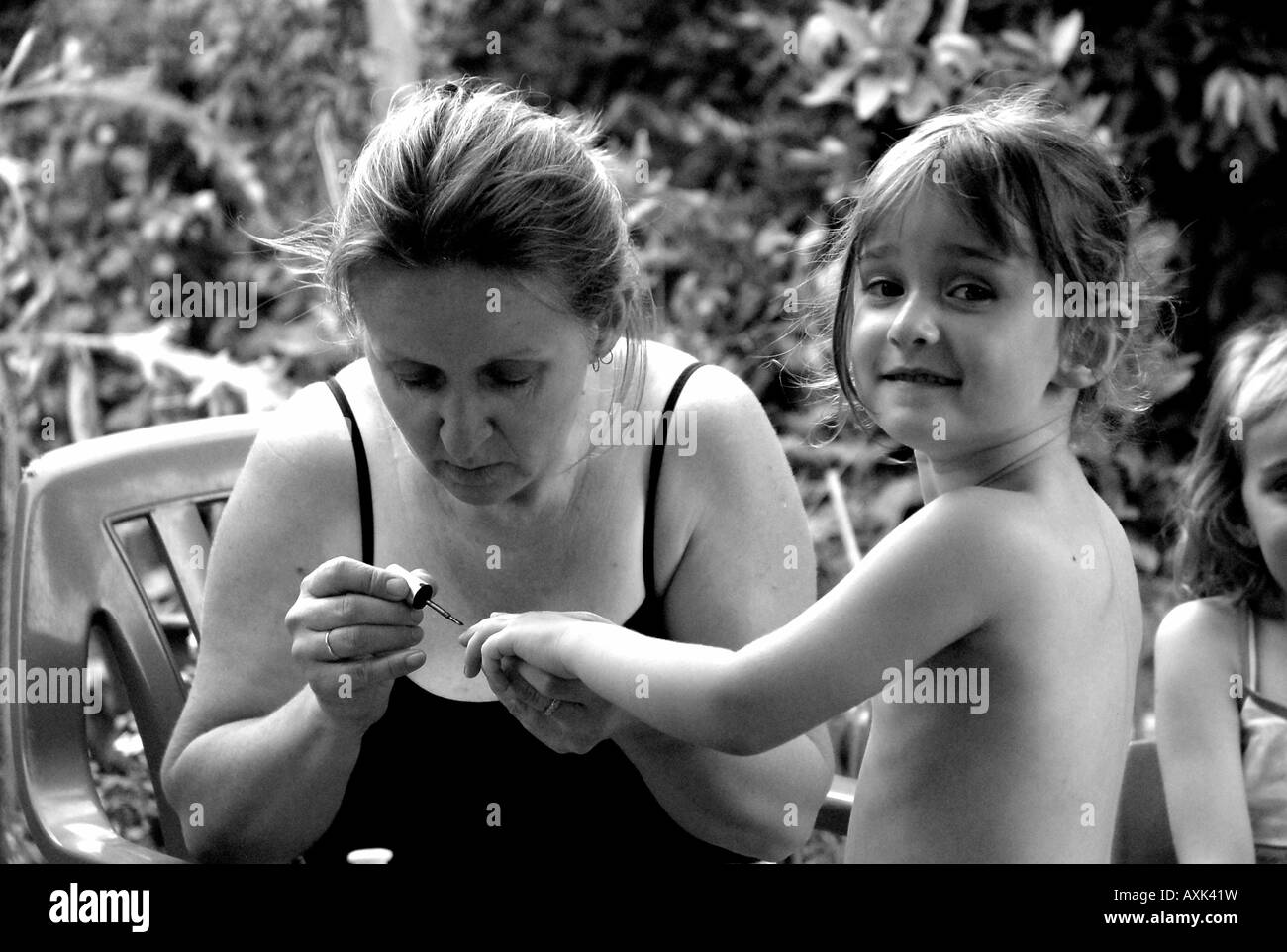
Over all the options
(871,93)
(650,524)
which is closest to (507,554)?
(650,524)

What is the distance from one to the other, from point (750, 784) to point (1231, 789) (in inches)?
15.7

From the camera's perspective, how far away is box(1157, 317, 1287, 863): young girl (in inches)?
49.9

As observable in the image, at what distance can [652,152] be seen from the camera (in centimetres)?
291

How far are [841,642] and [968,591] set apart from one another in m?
0.09

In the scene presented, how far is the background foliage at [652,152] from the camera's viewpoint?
235cm

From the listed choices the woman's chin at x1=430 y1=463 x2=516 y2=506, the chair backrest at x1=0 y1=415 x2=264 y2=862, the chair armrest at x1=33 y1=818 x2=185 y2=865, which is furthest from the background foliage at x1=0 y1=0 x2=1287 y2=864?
the woman's chin at x1=430 y1=463 x2=516 y2=506

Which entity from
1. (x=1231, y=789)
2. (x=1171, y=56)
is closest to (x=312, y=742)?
(x=1231, y=789)

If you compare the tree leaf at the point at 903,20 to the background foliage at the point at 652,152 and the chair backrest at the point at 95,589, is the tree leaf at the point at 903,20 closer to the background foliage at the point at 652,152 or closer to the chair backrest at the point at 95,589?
the background foliage at the point at 652,152

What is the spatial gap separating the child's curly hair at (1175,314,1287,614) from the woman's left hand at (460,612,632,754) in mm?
577

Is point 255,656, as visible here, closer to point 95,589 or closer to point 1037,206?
point 95,589

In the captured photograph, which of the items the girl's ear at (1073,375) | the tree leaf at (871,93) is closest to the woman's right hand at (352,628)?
the girl's ear at (1073,375)

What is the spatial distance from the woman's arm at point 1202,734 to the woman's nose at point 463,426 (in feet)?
2.07

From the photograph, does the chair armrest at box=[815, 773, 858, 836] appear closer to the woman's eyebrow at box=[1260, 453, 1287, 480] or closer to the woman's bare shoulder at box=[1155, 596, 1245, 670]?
the woman's bare shoulder at box=[1155, 596, 1245, 670]
